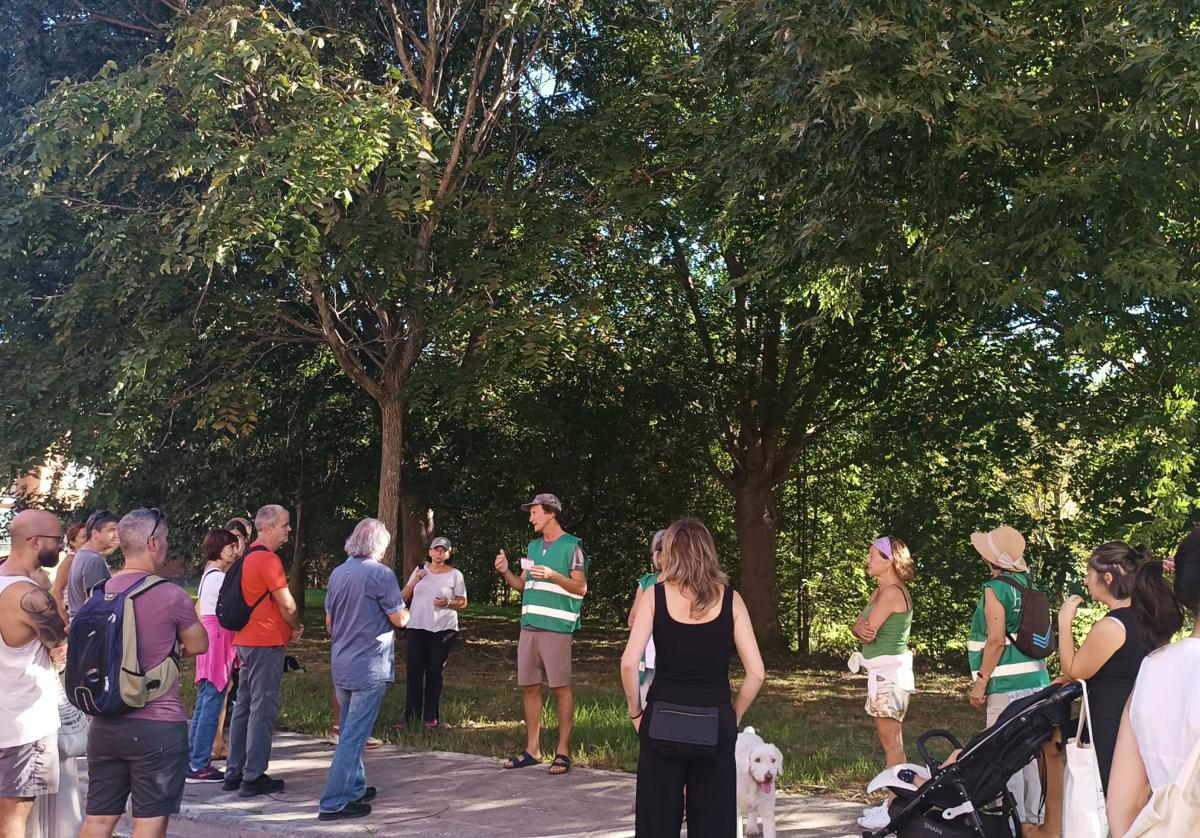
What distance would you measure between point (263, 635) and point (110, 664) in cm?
255

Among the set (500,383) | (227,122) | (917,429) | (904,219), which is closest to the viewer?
(904,219)

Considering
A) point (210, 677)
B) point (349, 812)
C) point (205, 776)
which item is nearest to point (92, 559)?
point (210, 677)

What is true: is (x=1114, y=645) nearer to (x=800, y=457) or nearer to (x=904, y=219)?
(x=904, y=219)

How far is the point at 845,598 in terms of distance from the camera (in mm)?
21906

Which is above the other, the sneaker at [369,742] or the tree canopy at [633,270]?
the tree canopy at [633,270]

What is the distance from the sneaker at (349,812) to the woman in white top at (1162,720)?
5.25 metres

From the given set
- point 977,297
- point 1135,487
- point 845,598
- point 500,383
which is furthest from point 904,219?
point 845,598

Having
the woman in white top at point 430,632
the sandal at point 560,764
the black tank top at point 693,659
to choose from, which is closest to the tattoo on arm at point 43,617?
the black tank top at point 693,659

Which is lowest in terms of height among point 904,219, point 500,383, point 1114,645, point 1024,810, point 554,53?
point 1024,810

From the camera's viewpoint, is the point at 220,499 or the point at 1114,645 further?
the point at 220,499

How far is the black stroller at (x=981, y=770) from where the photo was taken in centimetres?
510

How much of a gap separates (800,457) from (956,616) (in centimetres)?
414

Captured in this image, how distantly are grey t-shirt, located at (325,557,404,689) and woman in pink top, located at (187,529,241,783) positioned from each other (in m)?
1.34

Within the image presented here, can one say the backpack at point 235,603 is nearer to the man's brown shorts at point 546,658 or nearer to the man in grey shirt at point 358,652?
the man in grey shirt at point 358,652
